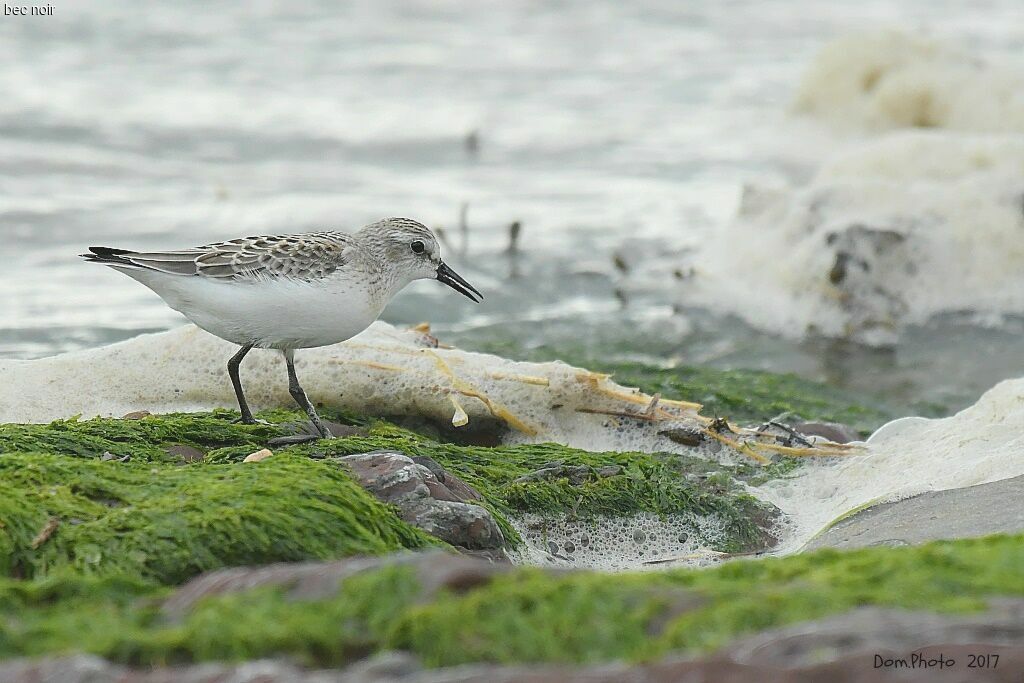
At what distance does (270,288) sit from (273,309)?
81 mm

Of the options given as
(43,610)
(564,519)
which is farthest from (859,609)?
(564,519)

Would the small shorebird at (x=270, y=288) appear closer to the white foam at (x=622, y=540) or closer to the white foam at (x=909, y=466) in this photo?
the white foam at (x=622, y=540)

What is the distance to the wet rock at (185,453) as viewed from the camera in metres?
4.14

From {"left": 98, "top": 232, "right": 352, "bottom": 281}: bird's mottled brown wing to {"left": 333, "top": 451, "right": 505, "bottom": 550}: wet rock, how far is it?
1118 mm

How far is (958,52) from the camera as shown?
12828mm

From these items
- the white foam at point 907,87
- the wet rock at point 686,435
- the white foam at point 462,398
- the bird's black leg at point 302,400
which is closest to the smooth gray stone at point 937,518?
the white foam at point 462,398

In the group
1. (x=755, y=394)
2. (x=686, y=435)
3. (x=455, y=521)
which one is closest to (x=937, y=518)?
(x=686, y=435)

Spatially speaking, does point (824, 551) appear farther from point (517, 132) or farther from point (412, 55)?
point (412, 55)

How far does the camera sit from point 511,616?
239 cm

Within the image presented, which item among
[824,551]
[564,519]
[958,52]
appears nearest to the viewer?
[824,551]

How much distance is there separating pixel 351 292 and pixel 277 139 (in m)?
7.43

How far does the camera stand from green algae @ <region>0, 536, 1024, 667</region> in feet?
7.57

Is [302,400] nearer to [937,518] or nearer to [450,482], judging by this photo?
[450,482]

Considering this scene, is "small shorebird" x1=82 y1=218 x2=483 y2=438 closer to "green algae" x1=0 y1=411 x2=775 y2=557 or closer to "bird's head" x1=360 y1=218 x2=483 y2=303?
"bird's head" x1=360 y1=218 x2=483 y2=303
